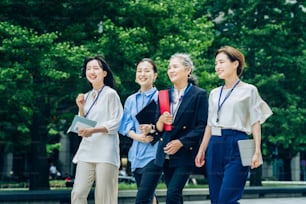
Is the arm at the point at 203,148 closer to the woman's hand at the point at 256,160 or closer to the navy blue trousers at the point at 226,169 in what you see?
the navy blue trousers at the point at 226,169

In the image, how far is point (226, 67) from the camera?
15.3 feet

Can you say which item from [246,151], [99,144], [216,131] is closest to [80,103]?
[99,144]

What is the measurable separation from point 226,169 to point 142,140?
103 centimetres

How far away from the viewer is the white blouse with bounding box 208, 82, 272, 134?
4.45 metres

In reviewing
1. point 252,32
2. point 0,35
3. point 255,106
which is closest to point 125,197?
point 0,35

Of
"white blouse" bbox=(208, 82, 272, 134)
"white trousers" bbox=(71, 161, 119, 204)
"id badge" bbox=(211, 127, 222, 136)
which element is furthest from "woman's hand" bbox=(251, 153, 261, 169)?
"white trousers" bbox=(71, 161, 119, 204)

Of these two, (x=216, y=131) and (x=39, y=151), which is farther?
(x=39, y=151)

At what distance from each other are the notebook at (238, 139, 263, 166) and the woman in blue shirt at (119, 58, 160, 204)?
2.93ft

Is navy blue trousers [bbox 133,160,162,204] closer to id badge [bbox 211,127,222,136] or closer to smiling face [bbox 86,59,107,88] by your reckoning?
id badge [bbox 211,127,222,136]

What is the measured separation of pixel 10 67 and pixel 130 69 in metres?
2.65

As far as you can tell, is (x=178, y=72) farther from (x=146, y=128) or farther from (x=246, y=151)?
(x=246, y=151)

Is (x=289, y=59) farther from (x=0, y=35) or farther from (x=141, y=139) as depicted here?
(x=141, y=139)

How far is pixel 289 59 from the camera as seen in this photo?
1947cm

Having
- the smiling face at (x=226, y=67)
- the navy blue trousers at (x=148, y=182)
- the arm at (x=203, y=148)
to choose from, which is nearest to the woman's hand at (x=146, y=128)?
the navy blue trousers at (x=148, y=182)
